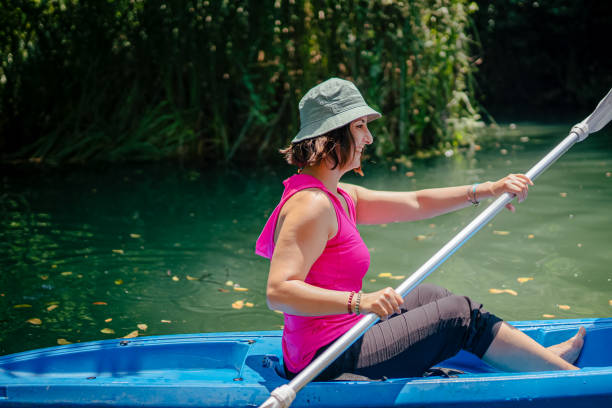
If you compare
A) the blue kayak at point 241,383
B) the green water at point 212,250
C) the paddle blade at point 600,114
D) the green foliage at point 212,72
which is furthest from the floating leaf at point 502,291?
the green foliage at point 212,72

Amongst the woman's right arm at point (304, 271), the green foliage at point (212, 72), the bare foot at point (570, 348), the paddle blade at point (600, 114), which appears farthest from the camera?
the green foliage at point (212, 72)

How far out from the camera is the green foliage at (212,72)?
9.42 meters

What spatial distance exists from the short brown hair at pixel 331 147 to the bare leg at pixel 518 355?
833 millimetres

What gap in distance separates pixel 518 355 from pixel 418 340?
373mm

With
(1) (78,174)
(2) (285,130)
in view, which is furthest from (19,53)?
(2) (285,130)

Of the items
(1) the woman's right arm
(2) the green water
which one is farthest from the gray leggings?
(2) the green water

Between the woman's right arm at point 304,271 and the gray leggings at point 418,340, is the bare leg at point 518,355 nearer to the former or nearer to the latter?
the gray leggings at point 418,340

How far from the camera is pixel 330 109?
91.7 inches

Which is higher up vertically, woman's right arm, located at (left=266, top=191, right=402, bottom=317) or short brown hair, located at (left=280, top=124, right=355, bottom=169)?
short brown hair, located at (left=280, top=124, right=355, bottom=169)

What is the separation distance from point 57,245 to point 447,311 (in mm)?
4342

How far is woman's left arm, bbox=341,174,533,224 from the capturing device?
277 centimetres

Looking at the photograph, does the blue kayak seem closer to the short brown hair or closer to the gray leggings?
the gray leggings

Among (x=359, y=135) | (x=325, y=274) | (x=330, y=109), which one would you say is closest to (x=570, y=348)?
(x=325, y=274)

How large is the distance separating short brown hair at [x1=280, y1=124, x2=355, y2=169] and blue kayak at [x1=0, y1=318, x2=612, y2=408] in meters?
0.76
